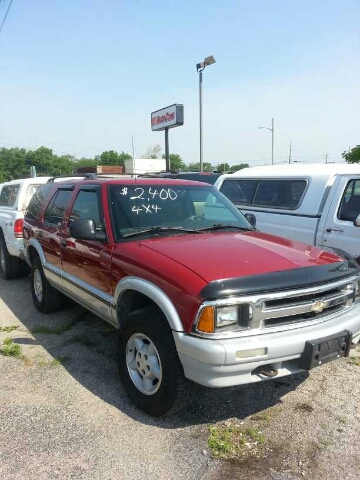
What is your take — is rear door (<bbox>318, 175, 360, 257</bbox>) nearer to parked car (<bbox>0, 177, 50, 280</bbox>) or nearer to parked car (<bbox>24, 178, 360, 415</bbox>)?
parked car (<bbox>24, 178, 360, 415</bbox>)

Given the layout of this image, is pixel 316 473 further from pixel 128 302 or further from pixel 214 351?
pixel 128 302

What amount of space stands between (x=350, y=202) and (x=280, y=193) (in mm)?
1144

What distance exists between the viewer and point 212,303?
2.62 metres

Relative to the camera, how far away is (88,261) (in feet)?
13.1

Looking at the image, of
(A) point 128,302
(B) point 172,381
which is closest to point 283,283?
(B) point 172,381

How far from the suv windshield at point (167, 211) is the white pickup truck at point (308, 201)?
5.21ft

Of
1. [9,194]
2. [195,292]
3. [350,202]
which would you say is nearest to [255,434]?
[195,292]

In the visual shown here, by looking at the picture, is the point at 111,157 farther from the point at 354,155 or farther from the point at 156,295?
the point at 156,295

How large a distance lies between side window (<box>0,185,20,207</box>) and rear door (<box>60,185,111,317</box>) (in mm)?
3420

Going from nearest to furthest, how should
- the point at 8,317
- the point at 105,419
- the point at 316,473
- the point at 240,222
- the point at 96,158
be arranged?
the point at 316,473, the point at 105,419, the point at 240,222, the point at 8,317, the point at 96,158

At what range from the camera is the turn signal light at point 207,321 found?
263 cm

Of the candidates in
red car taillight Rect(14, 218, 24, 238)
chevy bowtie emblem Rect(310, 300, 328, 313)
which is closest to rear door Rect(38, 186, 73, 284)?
red car taillight Rect(14, 218, 24, 238)

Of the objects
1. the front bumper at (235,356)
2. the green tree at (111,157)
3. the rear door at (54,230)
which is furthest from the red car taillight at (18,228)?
the green tree at (111,157)

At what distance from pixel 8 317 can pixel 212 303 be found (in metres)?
3.76
